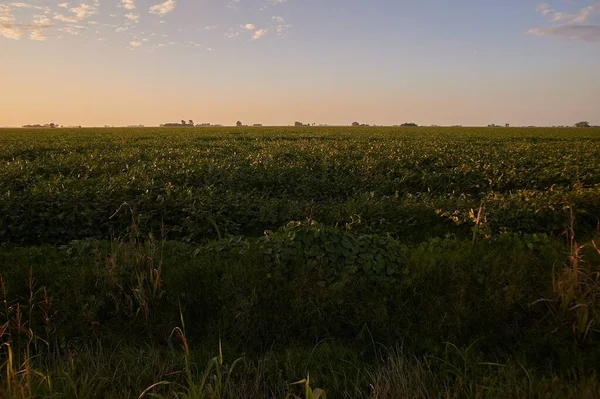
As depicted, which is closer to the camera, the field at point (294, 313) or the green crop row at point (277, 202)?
the field at point (294, 313)

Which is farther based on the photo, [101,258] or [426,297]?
[101,258]

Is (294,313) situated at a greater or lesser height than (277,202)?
lesser

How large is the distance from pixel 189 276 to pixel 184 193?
3403mm

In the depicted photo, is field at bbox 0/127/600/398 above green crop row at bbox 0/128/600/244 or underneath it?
underneath

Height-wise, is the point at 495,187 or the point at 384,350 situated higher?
the point at 495,187

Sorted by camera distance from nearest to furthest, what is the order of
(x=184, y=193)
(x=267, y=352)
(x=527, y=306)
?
(x=267, y=352) < (x=527, y=306) < (x=184, y=193)

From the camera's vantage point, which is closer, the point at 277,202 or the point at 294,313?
the point at 294,313

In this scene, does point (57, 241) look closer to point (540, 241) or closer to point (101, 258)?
point (101, 258)

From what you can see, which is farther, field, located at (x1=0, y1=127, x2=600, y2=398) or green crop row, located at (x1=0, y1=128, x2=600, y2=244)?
green crop row, located at (x1=0, y1=128, x2=600, y2=244)

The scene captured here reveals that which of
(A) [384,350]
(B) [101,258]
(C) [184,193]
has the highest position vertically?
(C) [184,193]

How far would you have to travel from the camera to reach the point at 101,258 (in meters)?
5.42

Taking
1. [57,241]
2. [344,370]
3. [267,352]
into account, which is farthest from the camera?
[57,241]

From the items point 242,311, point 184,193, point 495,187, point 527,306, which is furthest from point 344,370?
point 495,187

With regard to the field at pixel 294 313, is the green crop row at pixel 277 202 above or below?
above
